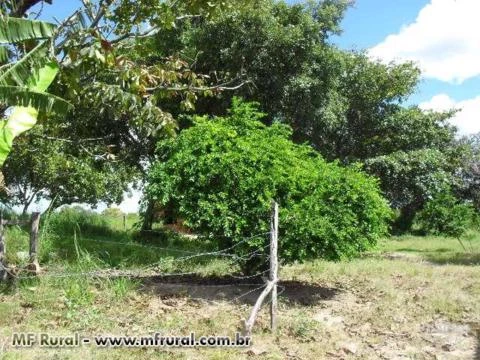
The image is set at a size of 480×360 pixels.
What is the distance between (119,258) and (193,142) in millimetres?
3490

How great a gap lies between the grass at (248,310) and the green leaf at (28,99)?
2481mm

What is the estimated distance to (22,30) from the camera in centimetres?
560

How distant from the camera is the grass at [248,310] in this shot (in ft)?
21.9

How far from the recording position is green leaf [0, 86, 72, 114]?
5328mm

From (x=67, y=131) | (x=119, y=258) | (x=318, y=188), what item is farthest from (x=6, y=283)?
(x=67, y=131)

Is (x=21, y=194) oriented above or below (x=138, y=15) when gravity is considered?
below

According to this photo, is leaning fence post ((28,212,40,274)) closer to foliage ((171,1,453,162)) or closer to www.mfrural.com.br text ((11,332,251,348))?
www.mfrural.com.br text ((11,332,251,348))

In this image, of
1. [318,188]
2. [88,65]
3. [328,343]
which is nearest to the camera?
[88,65]

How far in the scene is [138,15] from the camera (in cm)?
781

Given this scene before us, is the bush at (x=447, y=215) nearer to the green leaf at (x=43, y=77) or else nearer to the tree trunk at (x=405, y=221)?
the tree trunk at (x=405, y=221)

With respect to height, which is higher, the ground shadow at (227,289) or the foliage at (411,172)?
the foliage at (411,172)

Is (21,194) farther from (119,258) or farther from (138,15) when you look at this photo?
(138,15)

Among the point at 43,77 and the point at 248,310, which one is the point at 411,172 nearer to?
the point at 248,310

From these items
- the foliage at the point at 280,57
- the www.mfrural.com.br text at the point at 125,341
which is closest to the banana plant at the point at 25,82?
the www.mfrural.com.br text at the point at 125,341
